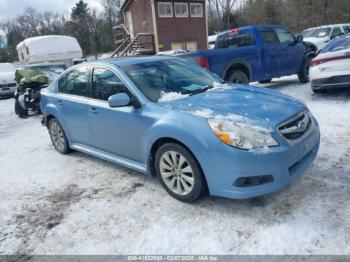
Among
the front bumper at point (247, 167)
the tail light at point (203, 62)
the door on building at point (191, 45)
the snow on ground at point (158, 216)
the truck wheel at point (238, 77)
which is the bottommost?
the snow on ground at point (158, 216)

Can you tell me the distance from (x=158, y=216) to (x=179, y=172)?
0.51 metres

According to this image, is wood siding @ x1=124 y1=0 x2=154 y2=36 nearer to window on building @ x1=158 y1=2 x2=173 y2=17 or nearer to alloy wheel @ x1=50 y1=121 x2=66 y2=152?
window on building @ x1=158 y1=2 x2=173 y2=17

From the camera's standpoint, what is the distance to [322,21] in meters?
31.9

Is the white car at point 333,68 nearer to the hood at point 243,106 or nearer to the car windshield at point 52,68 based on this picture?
the hood at point 243,106

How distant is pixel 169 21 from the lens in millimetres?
25219

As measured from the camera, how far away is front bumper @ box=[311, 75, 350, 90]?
7.39 metres

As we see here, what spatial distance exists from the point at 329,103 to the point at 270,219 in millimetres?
5020

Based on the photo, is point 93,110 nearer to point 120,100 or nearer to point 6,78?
point 120,100

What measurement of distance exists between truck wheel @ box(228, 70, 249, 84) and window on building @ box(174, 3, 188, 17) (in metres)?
18.3

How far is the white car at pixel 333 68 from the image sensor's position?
7.36m

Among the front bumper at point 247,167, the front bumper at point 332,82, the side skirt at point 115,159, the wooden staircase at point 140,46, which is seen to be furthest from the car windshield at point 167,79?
the wooden staircase at point 140,46

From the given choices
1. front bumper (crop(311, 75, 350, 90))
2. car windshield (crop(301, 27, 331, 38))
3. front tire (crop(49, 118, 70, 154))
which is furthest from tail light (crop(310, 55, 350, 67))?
car windshield (crop(301, 27, 331, 38))

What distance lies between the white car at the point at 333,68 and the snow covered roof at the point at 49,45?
1457cm

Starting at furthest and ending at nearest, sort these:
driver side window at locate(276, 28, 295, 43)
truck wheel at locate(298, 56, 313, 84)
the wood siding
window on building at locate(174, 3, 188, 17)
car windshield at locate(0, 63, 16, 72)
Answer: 1. window on building at locate(174, 3, 188, 17)
2. the wood siding
3. car windshield at locate(0, 63, 16, 72)
4. truck wheel at locate(298, 56, 313, 84)
5. driver side window at locate(276, 28, 295, 43)
